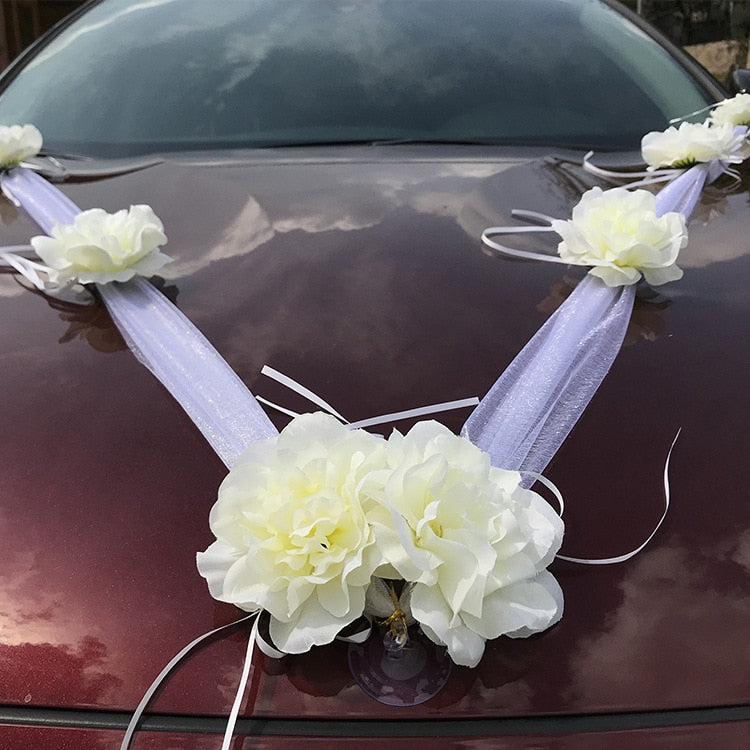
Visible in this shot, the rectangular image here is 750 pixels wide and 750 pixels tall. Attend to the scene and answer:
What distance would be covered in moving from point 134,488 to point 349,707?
333mm

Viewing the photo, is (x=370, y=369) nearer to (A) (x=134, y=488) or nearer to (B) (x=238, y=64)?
(A) (x=134, y=488)

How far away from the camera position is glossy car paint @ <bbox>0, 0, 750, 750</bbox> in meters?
0.77

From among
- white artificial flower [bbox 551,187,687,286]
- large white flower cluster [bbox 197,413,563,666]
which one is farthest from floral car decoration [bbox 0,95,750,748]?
white artificial flower [bbox 551,187,687,286]

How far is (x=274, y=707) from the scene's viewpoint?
761 mm

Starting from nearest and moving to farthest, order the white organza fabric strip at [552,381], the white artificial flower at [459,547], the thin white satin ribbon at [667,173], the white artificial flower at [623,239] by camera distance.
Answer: the white artificial flower at [459,547] → the white organza fabric strip at [552,381] → the white artificial flower at [623,239] → the thin white satin ribbon at [667,173]

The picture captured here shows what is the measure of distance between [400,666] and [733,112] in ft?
5.13

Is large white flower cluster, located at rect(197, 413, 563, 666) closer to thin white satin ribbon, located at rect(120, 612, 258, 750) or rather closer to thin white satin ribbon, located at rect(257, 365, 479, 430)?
thin white satin ribbon, located at rect(120, 612, 258, 750)

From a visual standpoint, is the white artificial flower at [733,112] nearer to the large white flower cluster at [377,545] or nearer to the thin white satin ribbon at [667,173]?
the thin white satin ribbon at [667,173]

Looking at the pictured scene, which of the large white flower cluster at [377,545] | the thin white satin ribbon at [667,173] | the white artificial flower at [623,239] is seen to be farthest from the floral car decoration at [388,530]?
the thin white satin ribbon at [667,173]

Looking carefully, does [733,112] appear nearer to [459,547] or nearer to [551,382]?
[551,382]

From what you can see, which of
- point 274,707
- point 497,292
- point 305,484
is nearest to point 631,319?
point 497,292

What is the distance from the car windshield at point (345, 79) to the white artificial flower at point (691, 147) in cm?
18

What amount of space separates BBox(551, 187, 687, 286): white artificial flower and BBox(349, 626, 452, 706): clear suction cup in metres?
0.65

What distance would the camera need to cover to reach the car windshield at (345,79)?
1.92 metres
